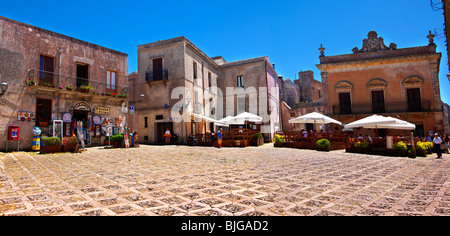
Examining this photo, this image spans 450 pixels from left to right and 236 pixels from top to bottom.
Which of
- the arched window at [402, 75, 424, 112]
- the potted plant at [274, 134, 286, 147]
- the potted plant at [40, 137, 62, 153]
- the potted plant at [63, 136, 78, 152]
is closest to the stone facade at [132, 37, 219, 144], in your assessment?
the potted plant at [274, 134, 286, 147]

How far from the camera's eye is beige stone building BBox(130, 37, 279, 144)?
1967 centimetres

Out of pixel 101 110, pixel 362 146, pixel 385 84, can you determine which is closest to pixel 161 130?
pixel 101 110

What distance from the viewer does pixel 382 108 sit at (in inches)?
843

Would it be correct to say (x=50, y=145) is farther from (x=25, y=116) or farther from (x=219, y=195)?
(x=219, y=195)

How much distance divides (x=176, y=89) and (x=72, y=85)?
7405 millimetres

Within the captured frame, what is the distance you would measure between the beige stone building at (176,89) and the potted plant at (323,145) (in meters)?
7.52

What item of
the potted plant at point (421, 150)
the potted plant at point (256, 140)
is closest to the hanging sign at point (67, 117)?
the potted plant at point (256, 140)

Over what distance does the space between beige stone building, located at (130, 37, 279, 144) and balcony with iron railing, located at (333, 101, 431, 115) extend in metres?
6.69

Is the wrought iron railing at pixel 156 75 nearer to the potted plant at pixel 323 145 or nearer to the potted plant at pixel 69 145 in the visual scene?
the potted plant at pixel 69 145
